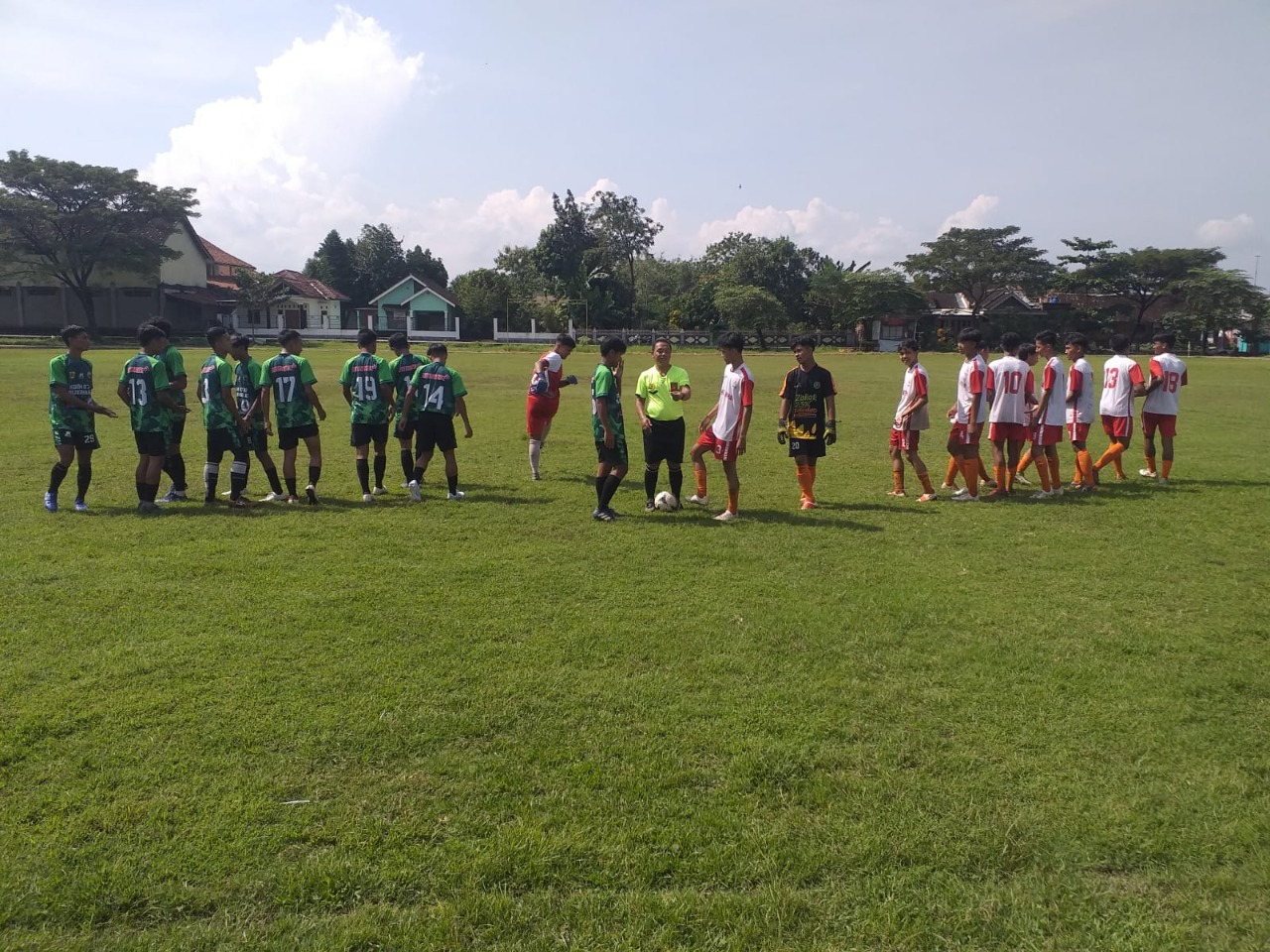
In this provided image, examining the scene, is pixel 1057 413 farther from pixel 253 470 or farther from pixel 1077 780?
pixel 253 470

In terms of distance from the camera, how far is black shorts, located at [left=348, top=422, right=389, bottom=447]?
370 inches

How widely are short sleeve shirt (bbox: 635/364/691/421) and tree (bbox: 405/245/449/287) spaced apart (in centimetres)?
7838

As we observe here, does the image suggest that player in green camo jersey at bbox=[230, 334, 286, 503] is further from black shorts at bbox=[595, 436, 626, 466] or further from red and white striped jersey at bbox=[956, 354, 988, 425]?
red and white striped jersey at bbox=[956, 354, 988, 425]

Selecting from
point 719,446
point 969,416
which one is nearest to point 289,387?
point 719,446

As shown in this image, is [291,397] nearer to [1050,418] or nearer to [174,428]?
[174,428]

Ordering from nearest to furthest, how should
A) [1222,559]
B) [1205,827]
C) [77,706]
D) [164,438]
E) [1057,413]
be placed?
[1205,827] → [77,706] → [1222,559] → [164,438] → [1057,413]

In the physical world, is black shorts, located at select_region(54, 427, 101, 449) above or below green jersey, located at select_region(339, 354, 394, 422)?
below

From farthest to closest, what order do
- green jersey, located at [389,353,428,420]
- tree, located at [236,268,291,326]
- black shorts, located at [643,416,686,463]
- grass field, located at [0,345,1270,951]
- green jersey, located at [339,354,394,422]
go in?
tree, located at [236,268,291,326] < green jersey, located at [389,353,428,420] < green jersey, located at [339,354,394,422] < black shorts, located at [643,416,686,463] < grass field, located at [0,345,1270,951]

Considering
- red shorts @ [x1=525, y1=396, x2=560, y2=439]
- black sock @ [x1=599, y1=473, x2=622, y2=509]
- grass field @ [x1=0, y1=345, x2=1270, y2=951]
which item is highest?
red shorts @ [x1=525, y1=396, x2=560, y2=439]

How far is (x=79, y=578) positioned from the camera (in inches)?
253

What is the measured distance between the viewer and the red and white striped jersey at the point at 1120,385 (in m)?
10.5

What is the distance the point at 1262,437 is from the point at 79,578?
1883 cm

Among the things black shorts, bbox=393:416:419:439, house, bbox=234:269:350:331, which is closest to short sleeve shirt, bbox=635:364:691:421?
black shorts, bbox=393:416:419:439

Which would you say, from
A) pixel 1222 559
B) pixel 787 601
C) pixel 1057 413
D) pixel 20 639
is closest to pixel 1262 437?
pixel 1057 413
